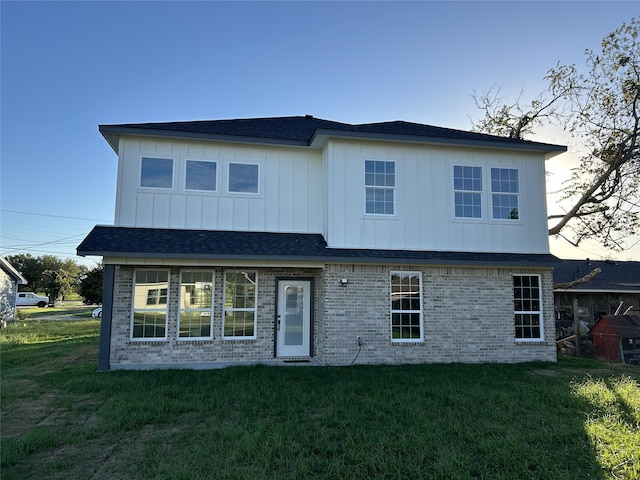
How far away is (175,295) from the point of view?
35.1ft

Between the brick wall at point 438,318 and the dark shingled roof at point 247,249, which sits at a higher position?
the dark shingled roof at point 247,249

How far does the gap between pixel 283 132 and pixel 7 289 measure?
79.3ft

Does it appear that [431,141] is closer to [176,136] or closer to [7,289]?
[176,136]

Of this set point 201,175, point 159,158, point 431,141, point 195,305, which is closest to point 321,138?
point 431,141

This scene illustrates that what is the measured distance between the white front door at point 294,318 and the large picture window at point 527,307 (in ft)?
19.0

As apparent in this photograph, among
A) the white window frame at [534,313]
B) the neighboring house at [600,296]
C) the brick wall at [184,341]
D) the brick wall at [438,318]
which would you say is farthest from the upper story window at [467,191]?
the neighboring house at [600,296]

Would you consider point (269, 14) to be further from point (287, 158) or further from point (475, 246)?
point (475, 246)

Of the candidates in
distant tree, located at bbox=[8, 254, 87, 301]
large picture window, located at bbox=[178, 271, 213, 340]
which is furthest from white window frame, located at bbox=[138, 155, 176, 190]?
distant tree, located at bbox=[8, 254, 87, 301]

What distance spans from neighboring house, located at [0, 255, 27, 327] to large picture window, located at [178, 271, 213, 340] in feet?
64.6

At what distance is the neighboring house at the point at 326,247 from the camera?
10531 mm

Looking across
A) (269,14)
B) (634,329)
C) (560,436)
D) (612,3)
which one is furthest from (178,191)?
(612,3)

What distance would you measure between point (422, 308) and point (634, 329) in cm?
692

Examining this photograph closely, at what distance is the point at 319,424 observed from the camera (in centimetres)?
600

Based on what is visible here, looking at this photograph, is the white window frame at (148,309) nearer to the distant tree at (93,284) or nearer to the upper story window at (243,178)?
the upper story window at (243,178)
